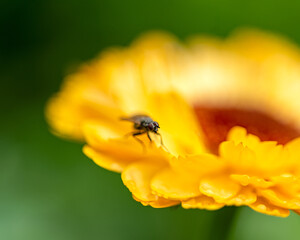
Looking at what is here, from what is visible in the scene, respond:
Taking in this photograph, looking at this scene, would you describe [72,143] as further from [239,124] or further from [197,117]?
[239,124]

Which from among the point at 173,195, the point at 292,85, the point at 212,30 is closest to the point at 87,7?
the point at 212,30

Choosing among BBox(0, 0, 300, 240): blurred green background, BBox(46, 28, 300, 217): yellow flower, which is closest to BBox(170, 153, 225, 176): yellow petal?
BBox(46, 28, 300, 217): yellow flower

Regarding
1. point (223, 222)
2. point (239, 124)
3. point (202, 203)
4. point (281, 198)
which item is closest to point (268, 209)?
point (281, 198)

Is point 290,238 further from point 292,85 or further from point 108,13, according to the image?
point 108,13

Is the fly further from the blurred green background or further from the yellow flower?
the blurred green background

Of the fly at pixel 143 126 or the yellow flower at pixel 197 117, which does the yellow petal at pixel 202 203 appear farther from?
the fly at pixel 143 126

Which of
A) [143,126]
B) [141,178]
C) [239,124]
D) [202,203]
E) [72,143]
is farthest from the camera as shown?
[72,143]
